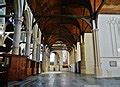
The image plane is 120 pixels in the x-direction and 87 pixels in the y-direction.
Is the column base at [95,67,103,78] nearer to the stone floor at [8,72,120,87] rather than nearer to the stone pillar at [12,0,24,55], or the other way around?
the stone floor at [8,72,120,87]

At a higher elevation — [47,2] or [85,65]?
[47,2]

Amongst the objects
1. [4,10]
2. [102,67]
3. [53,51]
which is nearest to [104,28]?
[102,67]

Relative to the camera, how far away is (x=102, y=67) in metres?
13.3

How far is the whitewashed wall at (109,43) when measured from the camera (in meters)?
13.3

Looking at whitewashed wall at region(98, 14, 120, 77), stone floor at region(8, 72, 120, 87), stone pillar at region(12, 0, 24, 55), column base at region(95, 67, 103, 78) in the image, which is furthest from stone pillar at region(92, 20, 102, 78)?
stone pillar at region(12, 0, 24, 55)

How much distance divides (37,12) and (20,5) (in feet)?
18.0

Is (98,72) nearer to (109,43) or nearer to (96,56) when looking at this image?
(96,56)

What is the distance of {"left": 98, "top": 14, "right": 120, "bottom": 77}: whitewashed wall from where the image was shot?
1330 centimetres

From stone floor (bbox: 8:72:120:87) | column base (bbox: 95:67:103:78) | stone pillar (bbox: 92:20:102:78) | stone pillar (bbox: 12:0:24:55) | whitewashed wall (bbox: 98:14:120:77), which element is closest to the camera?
stone floor (bbox: 8:72:120:87)

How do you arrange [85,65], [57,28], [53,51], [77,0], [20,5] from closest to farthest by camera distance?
[20,5], [77,0], [85,65], [57,28], [53,51]

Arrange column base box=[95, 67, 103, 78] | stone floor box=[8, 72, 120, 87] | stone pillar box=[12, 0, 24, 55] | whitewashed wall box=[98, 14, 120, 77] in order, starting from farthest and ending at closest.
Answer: whitewashed wall box=[98, 14, 120, 77]
column base box=[95, 67, 103, 78]
stone pillar box=[12, 0, 24, 55]
stone floor box=[8, 72, 120, 87]

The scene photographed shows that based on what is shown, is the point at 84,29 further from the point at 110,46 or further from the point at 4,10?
A: the point at 4,10

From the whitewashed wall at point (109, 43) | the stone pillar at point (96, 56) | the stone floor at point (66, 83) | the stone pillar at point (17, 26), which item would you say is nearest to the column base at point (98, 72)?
the stone pillar at point (96, 56)

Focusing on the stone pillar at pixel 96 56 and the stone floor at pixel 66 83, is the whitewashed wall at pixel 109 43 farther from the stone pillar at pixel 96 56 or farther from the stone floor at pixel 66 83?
the stone floor at pixel 66 83
